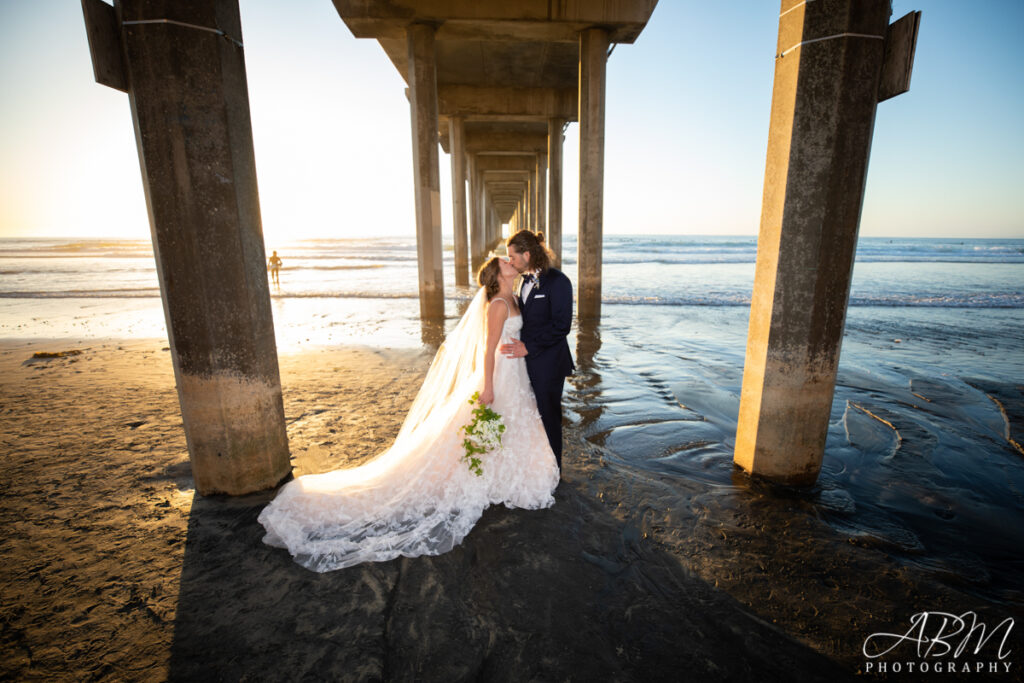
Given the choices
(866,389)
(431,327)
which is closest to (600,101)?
(431,327)

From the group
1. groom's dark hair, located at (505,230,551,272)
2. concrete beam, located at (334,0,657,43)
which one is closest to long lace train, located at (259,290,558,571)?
groom's dark hair, located at (505,230,551,272)

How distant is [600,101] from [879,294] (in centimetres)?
1368

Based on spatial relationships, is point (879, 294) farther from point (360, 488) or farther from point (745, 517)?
point (360, 488)

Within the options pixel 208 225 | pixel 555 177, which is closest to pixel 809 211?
pixel 208 225

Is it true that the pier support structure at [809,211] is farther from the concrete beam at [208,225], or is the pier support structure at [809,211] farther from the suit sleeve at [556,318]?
the concrete beam at [208,225]

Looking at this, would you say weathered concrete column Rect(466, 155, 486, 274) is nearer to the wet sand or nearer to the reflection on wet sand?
the reflection on wet sand

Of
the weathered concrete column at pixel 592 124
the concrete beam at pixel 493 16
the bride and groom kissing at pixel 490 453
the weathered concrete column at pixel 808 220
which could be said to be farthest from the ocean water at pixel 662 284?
the bride and groom kissing at pixel 490 453

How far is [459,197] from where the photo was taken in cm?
1916

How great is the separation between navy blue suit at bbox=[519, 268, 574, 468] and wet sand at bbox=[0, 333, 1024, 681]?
0.75 m

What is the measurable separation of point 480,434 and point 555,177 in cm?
1728

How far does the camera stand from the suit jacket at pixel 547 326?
11.4ft

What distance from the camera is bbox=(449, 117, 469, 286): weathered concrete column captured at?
18.5 metres

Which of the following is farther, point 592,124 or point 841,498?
point 592,124

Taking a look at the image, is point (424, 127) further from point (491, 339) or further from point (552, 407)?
point (552, 407)
